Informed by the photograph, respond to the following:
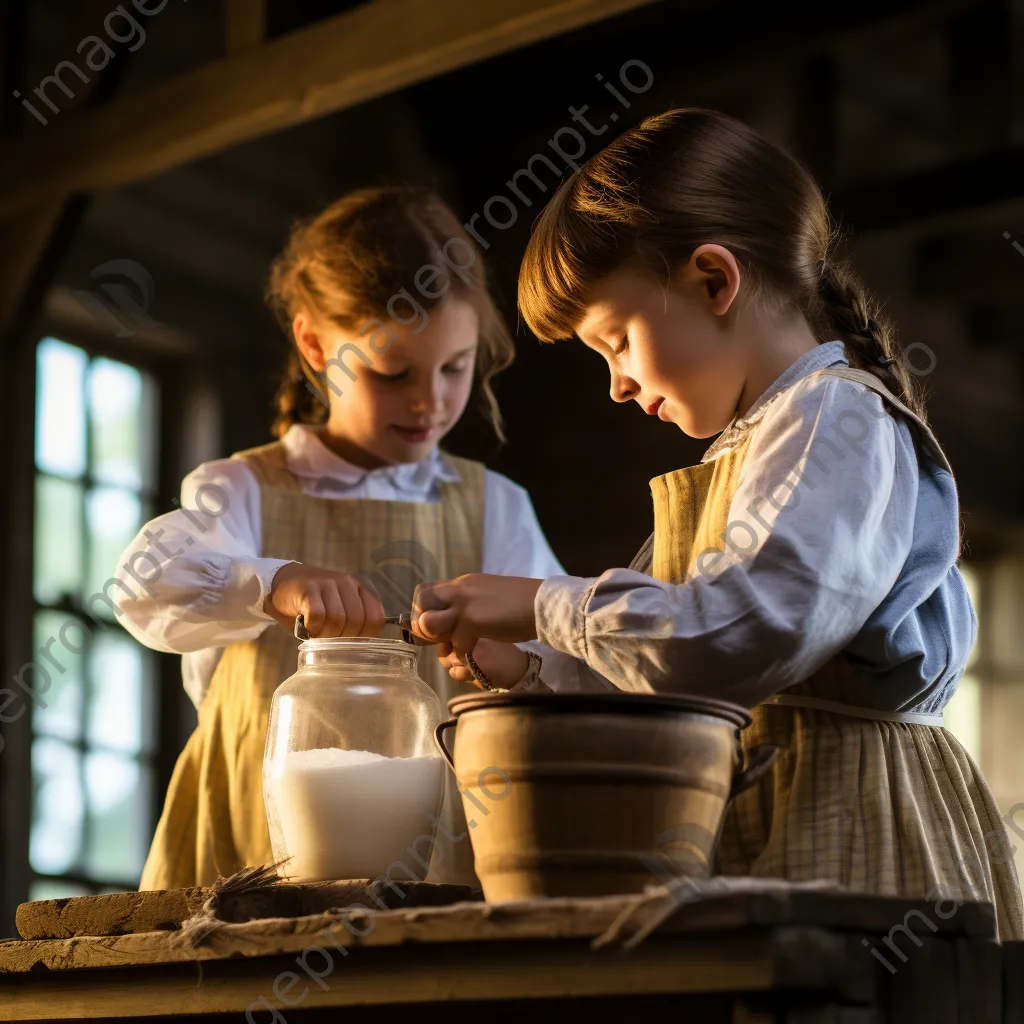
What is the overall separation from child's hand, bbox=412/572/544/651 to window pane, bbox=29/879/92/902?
3.15 metres

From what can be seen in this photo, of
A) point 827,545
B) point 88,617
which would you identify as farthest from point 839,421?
point 88,617

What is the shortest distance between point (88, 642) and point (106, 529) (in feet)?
1.08

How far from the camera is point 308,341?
228 cm

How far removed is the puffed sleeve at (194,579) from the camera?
1.87 metres

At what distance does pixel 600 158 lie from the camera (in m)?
1.47

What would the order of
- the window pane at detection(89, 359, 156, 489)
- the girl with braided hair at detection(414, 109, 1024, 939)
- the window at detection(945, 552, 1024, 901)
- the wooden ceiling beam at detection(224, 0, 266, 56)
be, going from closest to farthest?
the girl with braided hair at detection(414, 109, 1024, 939), the wooden ceiling beam at detection(224, 0, 266, 56), the window pane at detection(89, 359, 156, 489), the window at detection(945, 552, 1024, 901)

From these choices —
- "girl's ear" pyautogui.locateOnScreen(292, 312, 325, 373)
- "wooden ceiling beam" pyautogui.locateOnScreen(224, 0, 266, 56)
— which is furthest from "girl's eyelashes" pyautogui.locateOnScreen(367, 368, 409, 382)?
"wooden ceiling beam" pyautogui.locateOnScreen(224, 0, 266, 56)

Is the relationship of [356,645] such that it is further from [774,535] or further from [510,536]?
[510,536]

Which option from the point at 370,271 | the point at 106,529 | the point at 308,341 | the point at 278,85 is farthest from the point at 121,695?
the point at 370,271

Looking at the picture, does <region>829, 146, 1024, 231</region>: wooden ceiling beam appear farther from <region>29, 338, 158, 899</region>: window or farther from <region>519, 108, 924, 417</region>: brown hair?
<region>519, 108, 924, 417</region>: brown hair

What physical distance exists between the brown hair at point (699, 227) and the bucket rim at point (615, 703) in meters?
0.45

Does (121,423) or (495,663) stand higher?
(121,423)

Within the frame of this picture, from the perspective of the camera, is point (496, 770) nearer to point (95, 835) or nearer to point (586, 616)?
point (586, 616)

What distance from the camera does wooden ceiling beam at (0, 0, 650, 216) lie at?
2740mm
